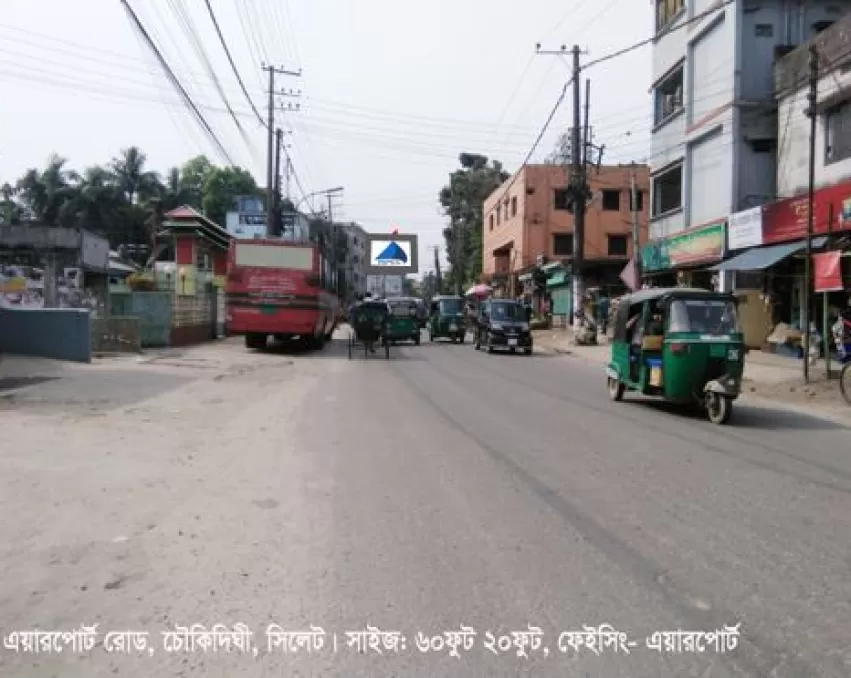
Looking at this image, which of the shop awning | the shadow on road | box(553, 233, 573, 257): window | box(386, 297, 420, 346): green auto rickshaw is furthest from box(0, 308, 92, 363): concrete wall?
box(553, 233, 573, 257): window

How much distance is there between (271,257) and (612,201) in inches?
1292

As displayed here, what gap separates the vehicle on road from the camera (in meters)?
29.0

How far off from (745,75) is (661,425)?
54.6 ft

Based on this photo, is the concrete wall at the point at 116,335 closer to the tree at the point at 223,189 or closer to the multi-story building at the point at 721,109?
the multi-story building at the point at 721,109

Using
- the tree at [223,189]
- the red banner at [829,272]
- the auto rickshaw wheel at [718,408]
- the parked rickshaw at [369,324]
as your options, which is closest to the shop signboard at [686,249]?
the red banner at [829,272]

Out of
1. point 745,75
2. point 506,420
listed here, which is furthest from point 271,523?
point 745,75

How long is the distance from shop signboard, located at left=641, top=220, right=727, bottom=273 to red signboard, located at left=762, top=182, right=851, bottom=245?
2979mm

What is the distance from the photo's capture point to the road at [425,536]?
4.07m

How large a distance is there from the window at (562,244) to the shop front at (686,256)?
21.4 m

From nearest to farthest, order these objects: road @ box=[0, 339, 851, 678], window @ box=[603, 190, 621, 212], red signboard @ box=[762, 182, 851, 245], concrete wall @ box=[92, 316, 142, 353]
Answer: road @ box=[0, 339, 851, 678], red signboard @ box=[762, 182, 851, 245], concrete wall @ box=[92, 316, 142, 353], window @ box=[603, 190, 621, 212]

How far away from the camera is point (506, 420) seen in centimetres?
1206

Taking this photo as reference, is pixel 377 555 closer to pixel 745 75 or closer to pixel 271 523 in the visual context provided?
pixel 271 523

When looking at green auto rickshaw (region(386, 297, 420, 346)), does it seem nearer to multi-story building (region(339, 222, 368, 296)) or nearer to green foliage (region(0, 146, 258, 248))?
green foliage (region(0, 146, 258, 248))

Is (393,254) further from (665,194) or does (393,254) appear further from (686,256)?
(686,256)
